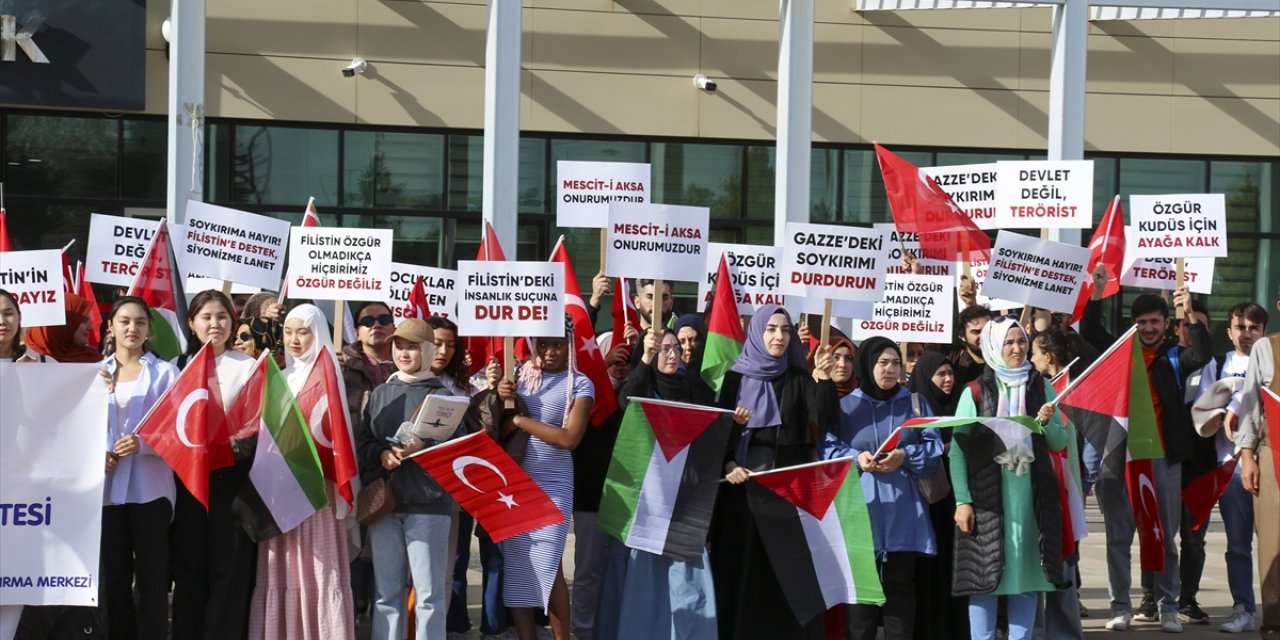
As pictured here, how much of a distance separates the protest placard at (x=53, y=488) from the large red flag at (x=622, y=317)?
381 centimetres

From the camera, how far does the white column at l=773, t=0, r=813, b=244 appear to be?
17.2m

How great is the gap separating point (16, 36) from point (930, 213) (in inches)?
385

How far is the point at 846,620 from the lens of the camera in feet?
29.6

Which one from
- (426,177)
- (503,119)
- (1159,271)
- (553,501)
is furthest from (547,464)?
(426,177)

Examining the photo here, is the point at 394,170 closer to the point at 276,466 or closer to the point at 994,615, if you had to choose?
the point at 276,466

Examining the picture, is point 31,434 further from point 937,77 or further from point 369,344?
point 937,77

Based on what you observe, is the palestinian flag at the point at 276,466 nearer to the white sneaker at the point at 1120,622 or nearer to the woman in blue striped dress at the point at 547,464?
the woman in blue striped dress at the point at 547,464

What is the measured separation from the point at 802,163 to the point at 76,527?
11.3 meters

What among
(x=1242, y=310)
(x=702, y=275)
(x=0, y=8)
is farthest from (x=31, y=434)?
(x=0, y=8)

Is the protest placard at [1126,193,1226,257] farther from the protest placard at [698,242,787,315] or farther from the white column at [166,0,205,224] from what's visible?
the white column at [166,0,205,224]

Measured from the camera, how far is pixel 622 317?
11.5 m

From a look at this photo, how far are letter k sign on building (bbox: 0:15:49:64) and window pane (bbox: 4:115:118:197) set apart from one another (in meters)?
0.96

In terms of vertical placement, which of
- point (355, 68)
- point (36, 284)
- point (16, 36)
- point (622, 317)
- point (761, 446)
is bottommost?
point (761, 446)

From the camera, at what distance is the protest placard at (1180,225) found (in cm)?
1232
